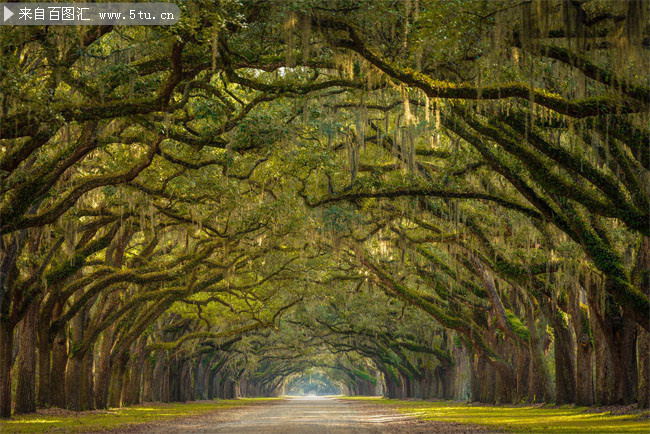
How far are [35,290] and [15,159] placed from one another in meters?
8.57

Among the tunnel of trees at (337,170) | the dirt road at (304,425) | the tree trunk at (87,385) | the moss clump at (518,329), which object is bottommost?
the dirt road at (304,425)

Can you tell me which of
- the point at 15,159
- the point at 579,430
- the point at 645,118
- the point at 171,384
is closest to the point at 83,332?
the point at 15,159

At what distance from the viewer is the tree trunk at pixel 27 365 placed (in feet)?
78.3

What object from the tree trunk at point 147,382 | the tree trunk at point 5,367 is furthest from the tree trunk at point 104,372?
the tree trunk at point 147,382

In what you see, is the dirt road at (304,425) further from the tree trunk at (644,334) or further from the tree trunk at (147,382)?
the tree trunk at (147,382)

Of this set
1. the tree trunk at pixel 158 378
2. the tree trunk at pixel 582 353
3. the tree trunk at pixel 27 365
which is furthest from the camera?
the tree trunk at pixel 158 378

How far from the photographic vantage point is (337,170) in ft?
→ 76.6

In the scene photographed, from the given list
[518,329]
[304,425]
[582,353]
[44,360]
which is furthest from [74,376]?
[582,353]

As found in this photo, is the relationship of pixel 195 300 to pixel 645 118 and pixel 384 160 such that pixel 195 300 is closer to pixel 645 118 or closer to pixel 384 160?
pixel 384 160

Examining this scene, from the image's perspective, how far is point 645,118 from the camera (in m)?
14.5

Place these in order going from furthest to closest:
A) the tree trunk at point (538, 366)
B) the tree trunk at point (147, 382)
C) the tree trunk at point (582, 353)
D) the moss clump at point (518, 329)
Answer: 1. the tree trunk at point (147, 382)
2. the moss clump at point (518, 329)
3. the tree trunk at point (538, 366)
4. the tree trunk at point (582, 353)

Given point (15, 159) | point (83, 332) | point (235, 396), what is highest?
point (15, 159)

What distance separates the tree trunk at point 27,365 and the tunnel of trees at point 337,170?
7cm

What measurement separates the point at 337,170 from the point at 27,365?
38.0 ft
